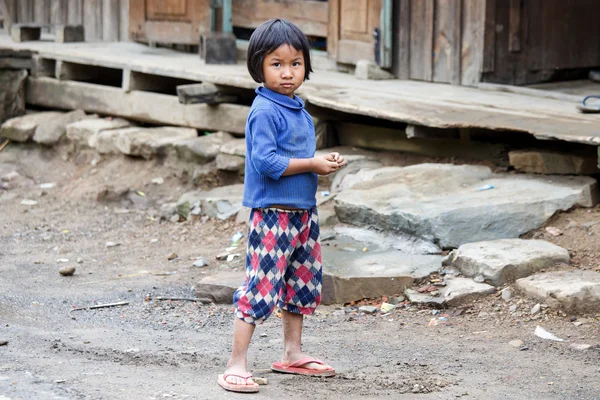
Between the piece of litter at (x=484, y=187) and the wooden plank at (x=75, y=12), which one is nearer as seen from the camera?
the piece of litter at (x=484, y=187)

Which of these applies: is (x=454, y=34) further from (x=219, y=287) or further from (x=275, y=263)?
(x=275, y=263)

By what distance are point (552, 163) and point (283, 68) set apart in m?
3.04

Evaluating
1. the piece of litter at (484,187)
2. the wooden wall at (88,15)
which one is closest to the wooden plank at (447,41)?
the piece of litter at (484,187)

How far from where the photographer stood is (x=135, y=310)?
5.25 meters

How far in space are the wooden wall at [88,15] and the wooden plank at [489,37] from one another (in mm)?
4652

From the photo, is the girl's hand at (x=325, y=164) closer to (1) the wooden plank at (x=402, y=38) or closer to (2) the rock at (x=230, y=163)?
(2) the rock at (x=230, y=163)

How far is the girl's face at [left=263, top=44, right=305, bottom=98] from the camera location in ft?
11.9

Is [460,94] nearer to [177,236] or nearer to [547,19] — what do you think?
[547,19]

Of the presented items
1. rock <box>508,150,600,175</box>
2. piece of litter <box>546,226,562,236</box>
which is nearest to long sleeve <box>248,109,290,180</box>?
piece of litter <box>546,226,562,236</box>

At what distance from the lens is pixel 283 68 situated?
3.64 metres

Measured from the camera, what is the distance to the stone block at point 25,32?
10266 mm

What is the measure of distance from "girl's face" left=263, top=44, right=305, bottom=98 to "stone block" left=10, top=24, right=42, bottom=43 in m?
7.30

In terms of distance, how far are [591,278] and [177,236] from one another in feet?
10.4

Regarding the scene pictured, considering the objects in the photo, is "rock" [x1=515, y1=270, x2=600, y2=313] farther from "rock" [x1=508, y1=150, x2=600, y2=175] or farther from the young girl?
the young girl
